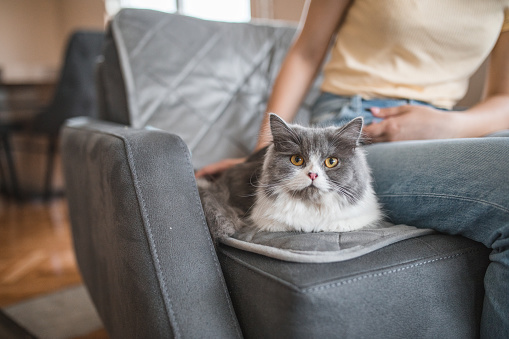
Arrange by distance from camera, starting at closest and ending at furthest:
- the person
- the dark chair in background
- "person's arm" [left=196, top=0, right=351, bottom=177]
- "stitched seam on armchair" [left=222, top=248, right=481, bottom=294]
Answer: "stitched seam on armchair" [left=222, top=248, right=481, bottom=294], the person, "person's arm" [left=196, top=0, right=351, bottom=177], the dark chair in background

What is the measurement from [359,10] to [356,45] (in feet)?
0.27

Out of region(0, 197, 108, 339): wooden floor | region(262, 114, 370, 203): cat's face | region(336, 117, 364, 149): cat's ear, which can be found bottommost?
region(0, 197, 108, 339): wooden floor

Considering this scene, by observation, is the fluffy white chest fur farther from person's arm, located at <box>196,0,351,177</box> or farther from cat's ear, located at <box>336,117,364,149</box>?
person's arm, located at <box>196,0,351,177</box>

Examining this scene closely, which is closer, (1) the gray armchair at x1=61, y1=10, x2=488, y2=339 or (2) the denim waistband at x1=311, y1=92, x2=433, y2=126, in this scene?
(1) the gray armchair at x1=61, y1=10, x2=488, y2=339

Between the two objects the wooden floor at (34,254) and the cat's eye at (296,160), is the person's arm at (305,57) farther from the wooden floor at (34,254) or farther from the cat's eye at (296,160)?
the wooden floor at (34,254)

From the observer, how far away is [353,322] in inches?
22.7

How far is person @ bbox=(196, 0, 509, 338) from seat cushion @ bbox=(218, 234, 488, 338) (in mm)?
40

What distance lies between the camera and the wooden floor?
5.22 feet

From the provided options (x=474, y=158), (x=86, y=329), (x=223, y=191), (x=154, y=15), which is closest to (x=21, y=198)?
(x=86, y=329)

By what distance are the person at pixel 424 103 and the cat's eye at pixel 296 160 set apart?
122 mm

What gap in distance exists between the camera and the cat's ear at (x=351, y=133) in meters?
0.70

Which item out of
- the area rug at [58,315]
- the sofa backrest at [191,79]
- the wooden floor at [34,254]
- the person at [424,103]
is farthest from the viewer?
the wooden floor at [34,254]

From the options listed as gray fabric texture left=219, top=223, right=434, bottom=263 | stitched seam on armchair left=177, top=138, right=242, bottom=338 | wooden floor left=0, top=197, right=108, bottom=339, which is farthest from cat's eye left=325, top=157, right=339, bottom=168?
wooden floor left=0, top=197, right=108, bottom=339

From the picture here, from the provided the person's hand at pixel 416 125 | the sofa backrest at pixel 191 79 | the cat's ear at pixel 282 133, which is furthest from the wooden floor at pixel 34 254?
the person's hand at pixel 416 125
